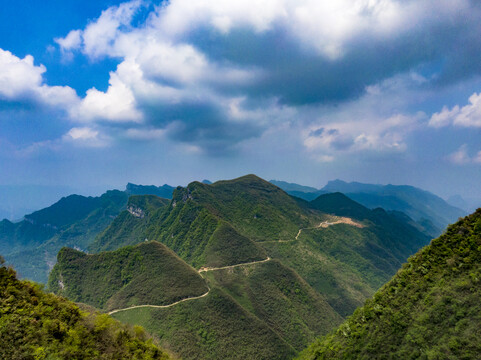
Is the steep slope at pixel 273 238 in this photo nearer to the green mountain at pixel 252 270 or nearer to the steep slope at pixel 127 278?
the green mountain at pixel 252 270

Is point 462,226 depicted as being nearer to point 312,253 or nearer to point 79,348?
point 79,348

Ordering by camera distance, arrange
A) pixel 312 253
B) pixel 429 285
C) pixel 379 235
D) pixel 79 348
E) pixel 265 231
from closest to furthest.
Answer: pixel 79 348 → pixel 429 285 → pixel 312 253 → pixel 265 231 → pixel 379 235

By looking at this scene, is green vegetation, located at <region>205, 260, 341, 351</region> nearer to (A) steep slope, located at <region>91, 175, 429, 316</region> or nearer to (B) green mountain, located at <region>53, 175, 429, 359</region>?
(B) green mountain, located at <region>53, 175, 429, 359</region>

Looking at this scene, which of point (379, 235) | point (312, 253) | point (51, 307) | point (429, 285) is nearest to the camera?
point (51, 307)

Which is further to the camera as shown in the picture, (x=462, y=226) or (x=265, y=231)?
(x=265, y=231)

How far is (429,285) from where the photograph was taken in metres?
31.7

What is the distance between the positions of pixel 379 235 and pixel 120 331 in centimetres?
20710

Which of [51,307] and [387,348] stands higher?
[51,307]

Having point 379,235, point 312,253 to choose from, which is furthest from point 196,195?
point 379,235

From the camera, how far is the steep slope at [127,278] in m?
77.4

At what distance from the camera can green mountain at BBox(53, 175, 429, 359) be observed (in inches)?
2633

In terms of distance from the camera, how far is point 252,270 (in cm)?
9912

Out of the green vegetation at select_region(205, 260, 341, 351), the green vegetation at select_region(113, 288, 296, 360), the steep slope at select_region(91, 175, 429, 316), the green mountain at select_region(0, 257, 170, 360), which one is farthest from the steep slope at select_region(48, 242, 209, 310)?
the green mountain at select_region(0, 257, 170, 360)

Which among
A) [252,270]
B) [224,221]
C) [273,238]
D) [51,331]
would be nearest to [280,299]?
[252,270]
